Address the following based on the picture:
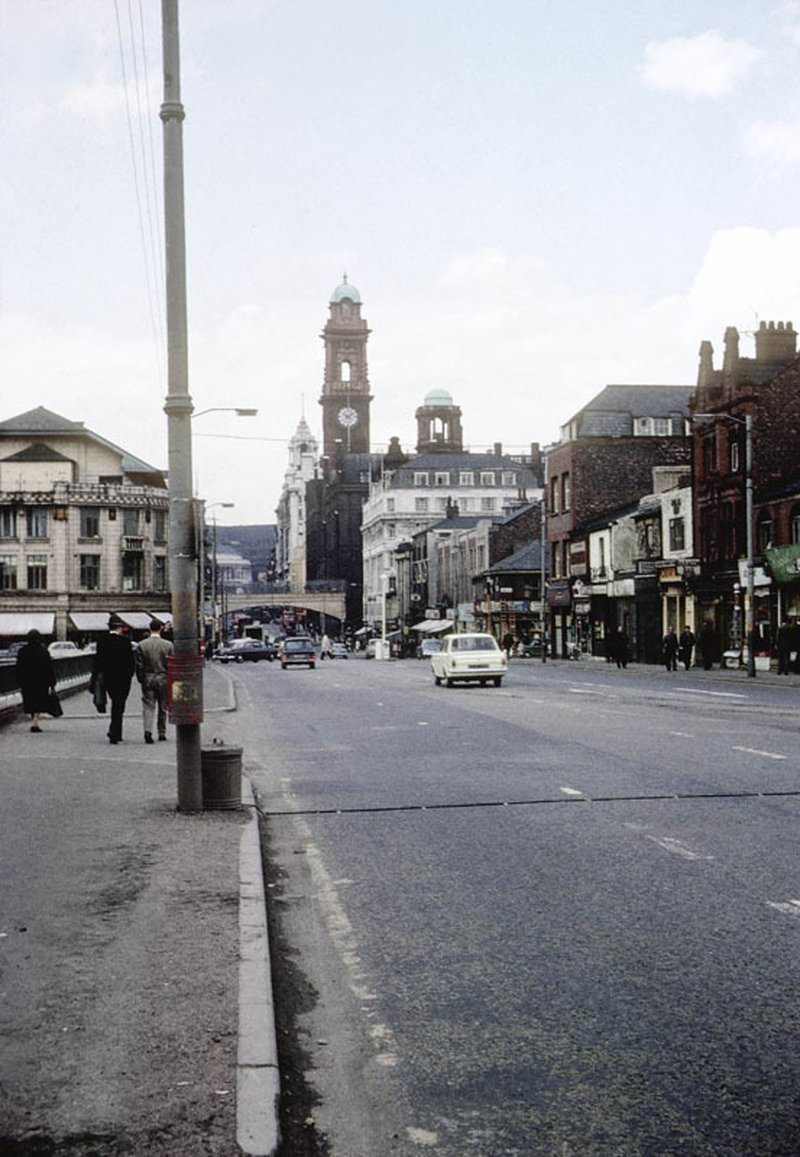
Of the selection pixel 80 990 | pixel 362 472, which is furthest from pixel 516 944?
pixel 362 472

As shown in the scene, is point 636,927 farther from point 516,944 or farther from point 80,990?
point 80,990

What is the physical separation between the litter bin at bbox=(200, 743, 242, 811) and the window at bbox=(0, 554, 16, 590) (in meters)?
84.8

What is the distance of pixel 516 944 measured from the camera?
24.7 feet

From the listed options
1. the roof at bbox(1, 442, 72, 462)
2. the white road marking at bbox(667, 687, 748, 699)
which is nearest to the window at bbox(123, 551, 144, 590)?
the roof at bbox(1, 442, 72, 462)

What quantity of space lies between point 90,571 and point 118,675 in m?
75.5

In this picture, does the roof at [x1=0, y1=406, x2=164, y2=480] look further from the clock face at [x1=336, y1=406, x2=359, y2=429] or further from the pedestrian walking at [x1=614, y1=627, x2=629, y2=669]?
the clock face at [x1=336, y1=406, x2=359, y2=429]

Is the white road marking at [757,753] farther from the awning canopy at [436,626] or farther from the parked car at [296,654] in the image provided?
the awning canopy at [436,626]

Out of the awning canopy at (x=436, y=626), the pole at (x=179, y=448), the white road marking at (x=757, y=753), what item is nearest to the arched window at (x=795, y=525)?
the white road marking at (x=757, y=753)

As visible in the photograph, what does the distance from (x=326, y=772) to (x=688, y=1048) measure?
1138 centimetres

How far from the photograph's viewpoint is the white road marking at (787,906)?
8156 millimetres

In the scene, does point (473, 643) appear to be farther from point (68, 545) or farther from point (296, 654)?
point (68, 545)

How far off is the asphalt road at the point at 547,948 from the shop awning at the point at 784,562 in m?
32.9

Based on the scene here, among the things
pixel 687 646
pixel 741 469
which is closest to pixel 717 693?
pixel 687 646

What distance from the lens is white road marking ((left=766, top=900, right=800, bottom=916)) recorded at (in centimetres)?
816
